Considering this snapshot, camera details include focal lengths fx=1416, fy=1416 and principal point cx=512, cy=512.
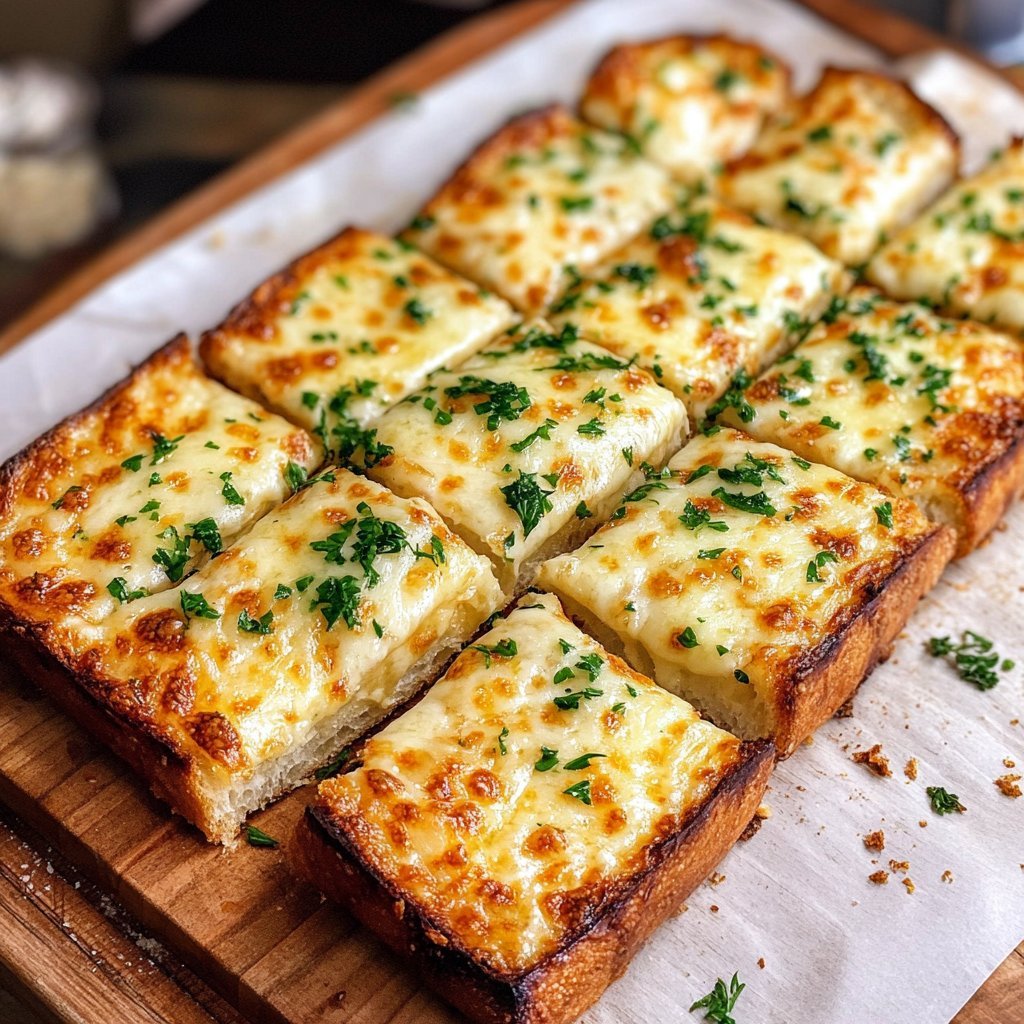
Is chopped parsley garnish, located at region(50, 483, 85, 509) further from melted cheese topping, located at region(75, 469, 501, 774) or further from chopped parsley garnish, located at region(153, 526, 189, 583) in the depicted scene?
melted cheese topping, located at region(75, 469, 501, 774)

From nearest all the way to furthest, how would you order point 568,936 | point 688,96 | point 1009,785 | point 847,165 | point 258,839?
point 568,936, point 258,839, point 1009,785, point 847,165, point 688,96

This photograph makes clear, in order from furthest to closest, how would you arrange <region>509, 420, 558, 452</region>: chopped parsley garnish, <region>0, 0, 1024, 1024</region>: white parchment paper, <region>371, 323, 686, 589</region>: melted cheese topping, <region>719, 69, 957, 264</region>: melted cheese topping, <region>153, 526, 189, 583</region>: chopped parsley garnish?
<region>719, 69, 957, 264</region>: melted cheese topping
<region>509, 420, 558, 452</region>: chopped parsley garnish
<region>371, 323, 686, 589</region>: melted cheese topping
<region>153, 526, 189, 583</region>: chopped parsley garnish
<region>0, 0, 1024, 1024</region>: white parchment paper

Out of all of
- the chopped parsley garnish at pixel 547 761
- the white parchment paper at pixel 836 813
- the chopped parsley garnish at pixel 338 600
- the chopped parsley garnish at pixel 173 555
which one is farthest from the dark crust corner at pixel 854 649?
the chopped parsley garnish at pixel 173 555

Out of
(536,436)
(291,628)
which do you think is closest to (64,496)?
(291,628)

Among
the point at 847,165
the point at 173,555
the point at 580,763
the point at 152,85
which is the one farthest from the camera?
the point at 152,85

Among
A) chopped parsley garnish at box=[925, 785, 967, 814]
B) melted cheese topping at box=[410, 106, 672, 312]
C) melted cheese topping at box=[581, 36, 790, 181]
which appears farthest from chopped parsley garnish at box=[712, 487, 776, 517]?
melted cheese topping at box=[581, 36, 790, 181]

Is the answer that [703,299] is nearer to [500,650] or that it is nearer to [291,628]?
[500,650]
